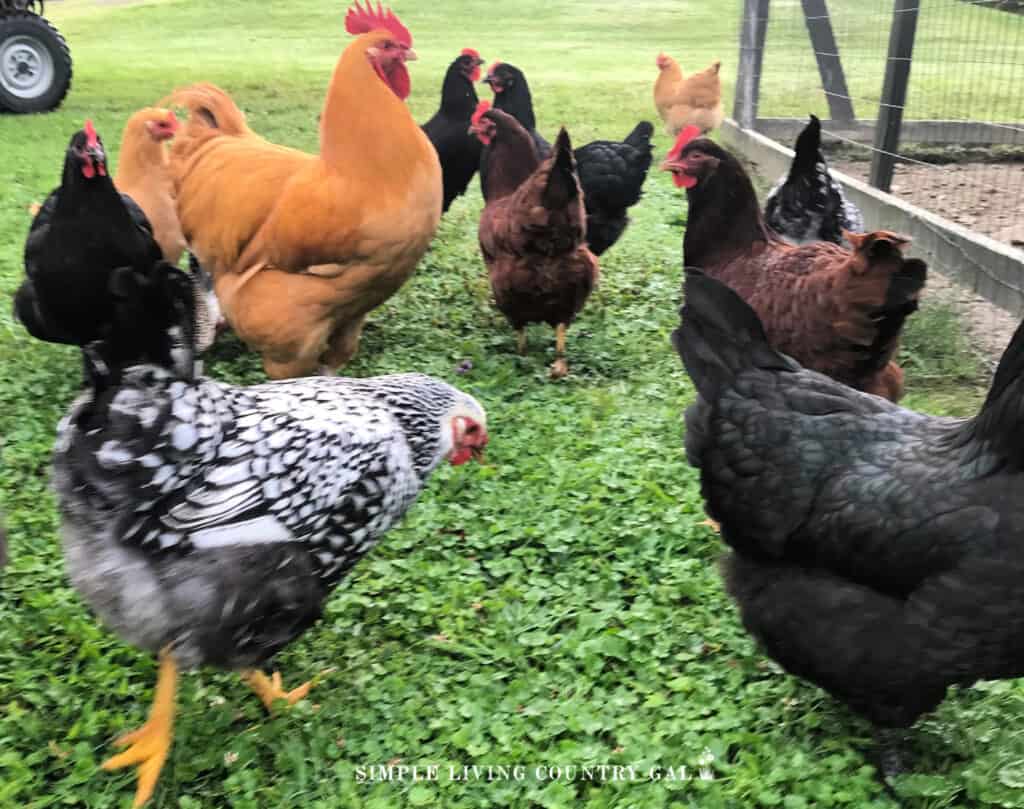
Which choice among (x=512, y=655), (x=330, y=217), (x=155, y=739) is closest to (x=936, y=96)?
(x=330, y=217)

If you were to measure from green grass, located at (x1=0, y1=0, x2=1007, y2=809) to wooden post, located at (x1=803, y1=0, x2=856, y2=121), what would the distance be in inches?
154

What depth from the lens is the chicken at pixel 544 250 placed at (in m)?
4.25

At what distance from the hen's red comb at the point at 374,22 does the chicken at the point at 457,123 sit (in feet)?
6.82

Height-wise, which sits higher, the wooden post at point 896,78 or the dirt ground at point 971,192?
the wooden post at point 896,78

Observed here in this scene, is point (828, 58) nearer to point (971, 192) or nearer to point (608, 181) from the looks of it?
point (971, 192)

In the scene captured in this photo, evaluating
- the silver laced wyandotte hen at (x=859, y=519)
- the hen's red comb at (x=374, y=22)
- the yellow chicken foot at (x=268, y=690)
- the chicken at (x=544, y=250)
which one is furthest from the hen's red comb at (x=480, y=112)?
the yellow chicken foot at (x=268, y=690)

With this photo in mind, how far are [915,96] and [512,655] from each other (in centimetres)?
653

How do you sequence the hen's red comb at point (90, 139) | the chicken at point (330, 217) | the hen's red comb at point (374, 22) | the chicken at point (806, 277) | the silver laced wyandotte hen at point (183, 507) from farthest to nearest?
the hen's red comb at point (374, 22) < the chicken at point (330, 217) < the chicken at point (806, 277) < the hen's red comb at point (90, 139) < the silver laced wyandotte hen at point (183, 507)

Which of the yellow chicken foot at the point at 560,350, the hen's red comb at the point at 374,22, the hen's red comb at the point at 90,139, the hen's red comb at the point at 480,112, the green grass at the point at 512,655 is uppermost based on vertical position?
the hen's red comb at the point at 374,22

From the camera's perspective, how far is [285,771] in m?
2.19

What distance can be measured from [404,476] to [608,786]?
1.06 metres

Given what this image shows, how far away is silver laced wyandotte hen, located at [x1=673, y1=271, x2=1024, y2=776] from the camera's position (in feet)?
6.13

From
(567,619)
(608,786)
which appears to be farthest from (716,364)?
(608,786)

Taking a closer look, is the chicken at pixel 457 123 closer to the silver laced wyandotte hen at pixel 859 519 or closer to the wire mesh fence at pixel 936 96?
the wire mesh fence at pixel 936 96
